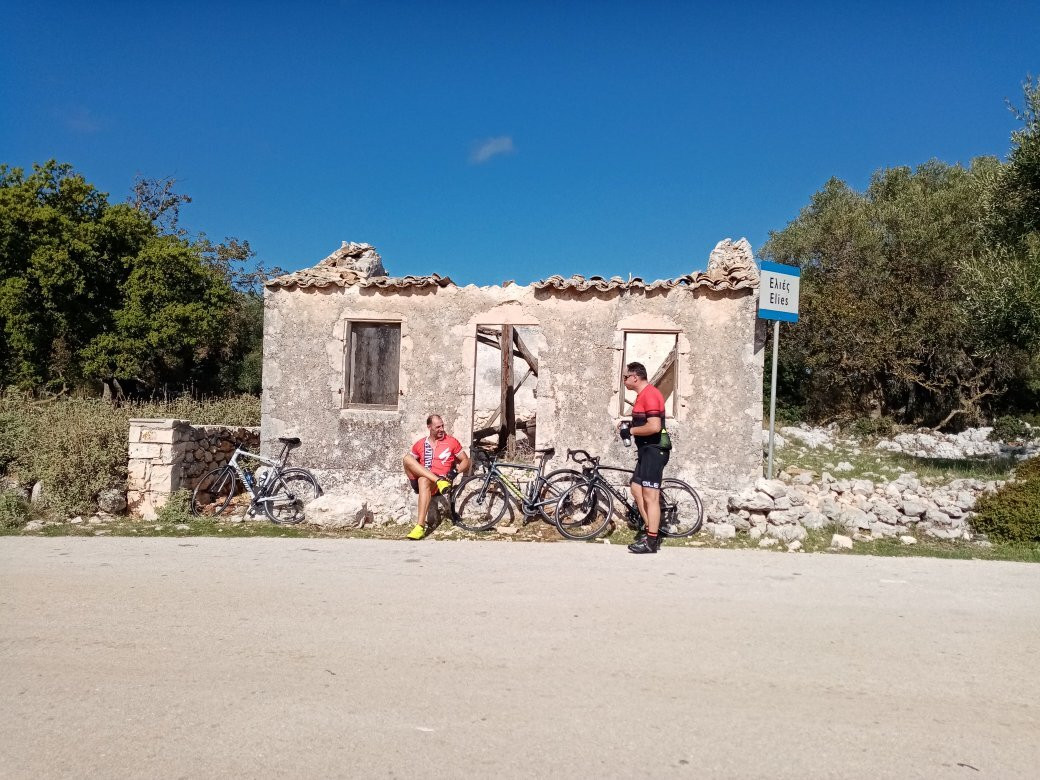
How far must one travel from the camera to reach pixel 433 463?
8.78m

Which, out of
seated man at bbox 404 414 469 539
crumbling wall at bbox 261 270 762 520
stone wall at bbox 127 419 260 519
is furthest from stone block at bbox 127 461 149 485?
seated man at bbox 404 414 469 539

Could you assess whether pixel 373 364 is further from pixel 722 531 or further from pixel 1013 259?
pixel 1013 259

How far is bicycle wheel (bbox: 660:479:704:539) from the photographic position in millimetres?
8734

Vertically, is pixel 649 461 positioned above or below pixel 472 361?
below

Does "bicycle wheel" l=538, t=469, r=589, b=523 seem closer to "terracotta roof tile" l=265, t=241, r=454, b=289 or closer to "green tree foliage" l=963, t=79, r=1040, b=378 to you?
"terracotta roof tile" l=265, t=241, r=454, b=289

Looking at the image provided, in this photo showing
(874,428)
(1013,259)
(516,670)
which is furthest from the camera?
(874,428)

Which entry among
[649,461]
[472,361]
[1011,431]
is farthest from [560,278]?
[1011,431]

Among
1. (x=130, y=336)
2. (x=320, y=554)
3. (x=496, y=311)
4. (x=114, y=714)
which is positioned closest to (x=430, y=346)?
(x=496, y=311)

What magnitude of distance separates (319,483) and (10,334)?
14775 millimetres

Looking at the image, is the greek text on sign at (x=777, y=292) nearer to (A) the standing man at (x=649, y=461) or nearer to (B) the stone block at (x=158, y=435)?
(A) the standing man at (x=649, y=461)

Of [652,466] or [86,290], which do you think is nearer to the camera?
[652,466]

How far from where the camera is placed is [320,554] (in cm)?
737

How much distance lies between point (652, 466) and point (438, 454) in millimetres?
2633

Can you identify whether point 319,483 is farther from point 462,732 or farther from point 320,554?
point 462,732
